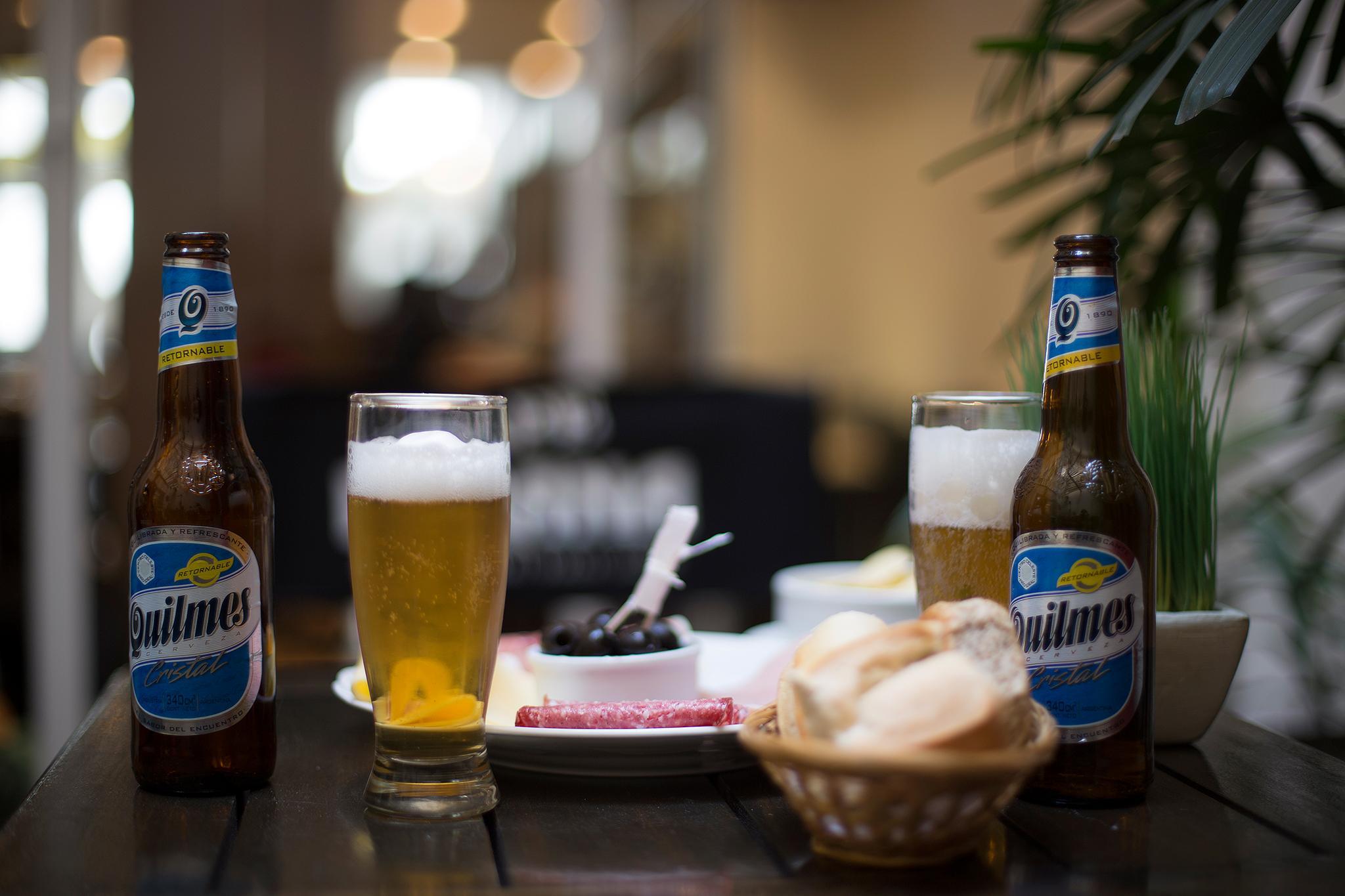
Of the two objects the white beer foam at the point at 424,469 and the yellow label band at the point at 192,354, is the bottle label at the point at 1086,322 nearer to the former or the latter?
the white beer foam at the point at 424,469

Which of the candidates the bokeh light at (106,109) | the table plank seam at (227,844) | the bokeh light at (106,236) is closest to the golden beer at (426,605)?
the table plank seam at (227,844)

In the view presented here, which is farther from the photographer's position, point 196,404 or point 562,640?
point 562,640

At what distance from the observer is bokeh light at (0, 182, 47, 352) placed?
130 inches

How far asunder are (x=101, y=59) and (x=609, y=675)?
342cm

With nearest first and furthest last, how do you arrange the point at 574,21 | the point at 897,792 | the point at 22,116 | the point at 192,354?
the point at 897,792 < the point at 192,354 < the point at 22,116 < the point at 574,21

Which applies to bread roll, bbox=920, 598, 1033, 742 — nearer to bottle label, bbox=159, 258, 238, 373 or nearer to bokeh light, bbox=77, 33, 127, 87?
bottle label, bbox=159, 258, 238, 373

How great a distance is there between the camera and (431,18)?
5113 millimetres

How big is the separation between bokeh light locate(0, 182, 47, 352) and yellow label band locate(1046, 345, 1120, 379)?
10.4 feet

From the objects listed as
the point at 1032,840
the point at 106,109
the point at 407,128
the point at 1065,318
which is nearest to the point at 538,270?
the point at 407,128

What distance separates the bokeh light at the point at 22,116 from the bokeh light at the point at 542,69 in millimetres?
2255

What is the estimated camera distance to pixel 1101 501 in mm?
838

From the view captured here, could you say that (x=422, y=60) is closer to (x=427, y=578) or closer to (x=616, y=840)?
(x=427, y=578)

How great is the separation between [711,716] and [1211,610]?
0.43 m

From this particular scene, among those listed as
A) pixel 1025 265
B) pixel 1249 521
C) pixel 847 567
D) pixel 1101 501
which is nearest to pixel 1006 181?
pixel 1025 265
